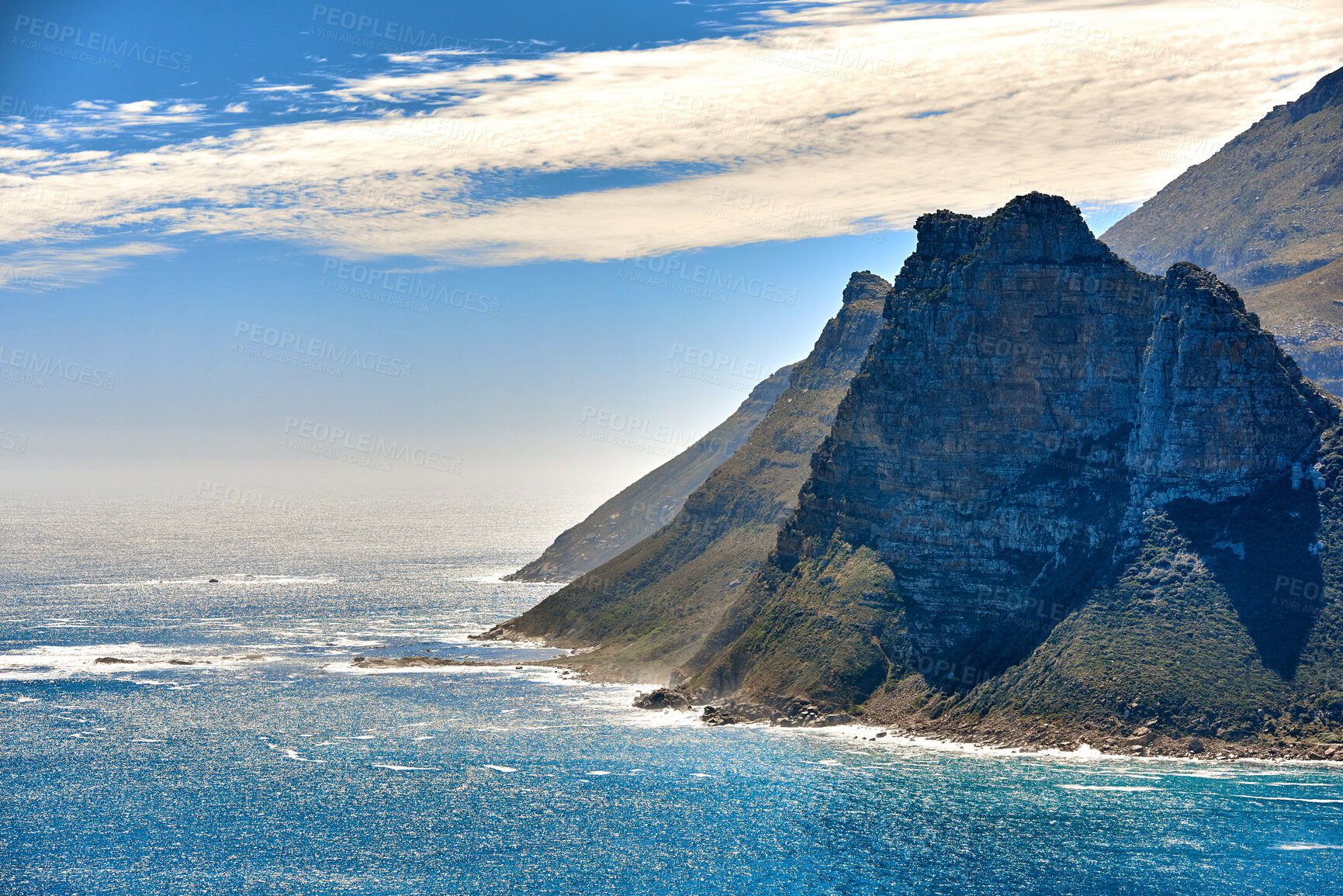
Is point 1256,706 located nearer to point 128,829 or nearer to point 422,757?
point 422,757

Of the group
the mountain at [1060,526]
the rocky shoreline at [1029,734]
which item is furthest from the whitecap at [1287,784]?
the mountain at [1060,526]

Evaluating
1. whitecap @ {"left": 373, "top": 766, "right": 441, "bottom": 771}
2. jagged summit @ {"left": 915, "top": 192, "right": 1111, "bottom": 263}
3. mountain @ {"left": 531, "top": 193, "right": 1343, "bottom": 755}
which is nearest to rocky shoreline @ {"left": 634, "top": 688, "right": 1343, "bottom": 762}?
mountain @ {"left": 531, "top": 193, "right": 1343, "bottom": 755}

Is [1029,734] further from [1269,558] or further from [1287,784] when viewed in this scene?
[1269,558]

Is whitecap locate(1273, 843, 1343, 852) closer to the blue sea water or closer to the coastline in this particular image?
the blue sea water

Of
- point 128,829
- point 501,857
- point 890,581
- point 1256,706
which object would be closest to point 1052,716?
point 1256,706

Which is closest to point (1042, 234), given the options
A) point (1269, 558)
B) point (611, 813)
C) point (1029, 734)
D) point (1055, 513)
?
point (1055, 513)
